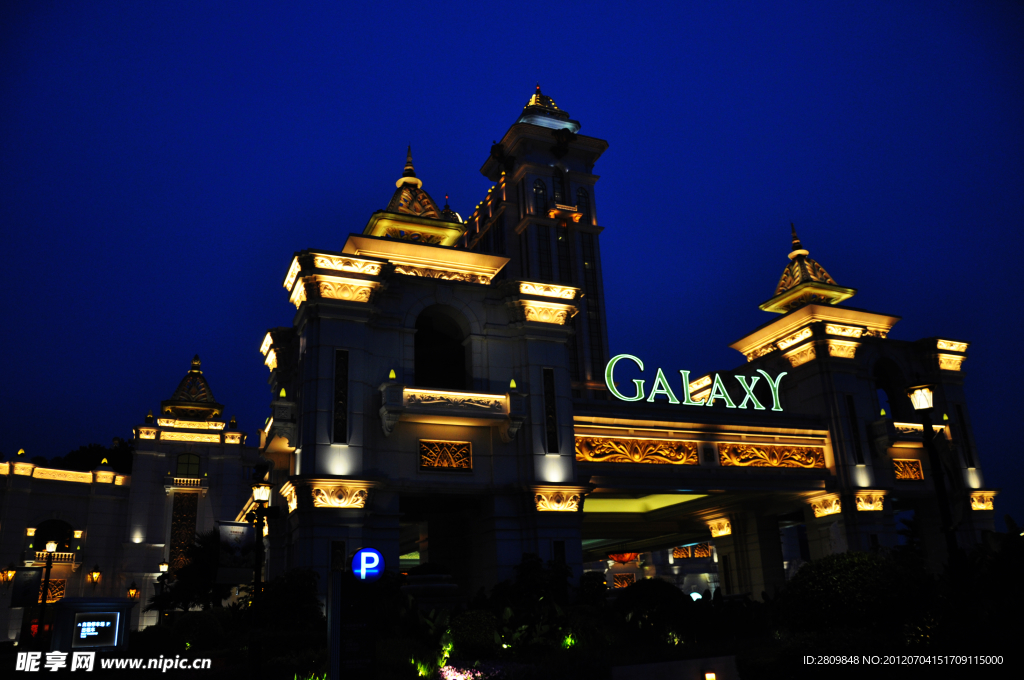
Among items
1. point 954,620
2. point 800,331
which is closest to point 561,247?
point 800,331

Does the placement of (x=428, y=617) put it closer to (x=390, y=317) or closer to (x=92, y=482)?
(x=390, y=317)

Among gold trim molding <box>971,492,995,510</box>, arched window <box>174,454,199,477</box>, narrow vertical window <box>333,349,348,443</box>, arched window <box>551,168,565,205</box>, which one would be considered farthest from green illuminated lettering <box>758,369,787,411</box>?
arched window <box>551,168,565,205</box>

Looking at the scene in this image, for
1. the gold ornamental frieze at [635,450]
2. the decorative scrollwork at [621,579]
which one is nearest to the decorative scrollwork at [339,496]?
the gold ornamental frieze at [635,450]

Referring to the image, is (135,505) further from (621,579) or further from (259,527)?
(621,579)

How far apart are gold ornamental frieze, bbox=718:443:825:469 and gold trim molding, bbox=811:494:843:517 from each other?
4.42 feet

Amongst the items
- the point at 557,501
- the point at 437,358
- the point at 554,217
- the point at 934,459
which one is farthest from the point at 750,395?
the point at 554,217

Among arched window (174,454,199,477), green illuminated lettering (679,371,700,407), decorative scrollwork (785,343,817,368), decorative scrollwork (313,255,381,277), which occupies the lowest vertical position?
green illuminated lettering (679,371,700,407)

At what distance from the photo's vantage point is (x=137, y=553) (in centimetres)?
4881

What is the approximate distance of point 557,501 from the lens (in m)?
25.7

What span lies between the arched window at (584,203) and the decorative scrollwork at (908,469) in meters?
A: 43.1

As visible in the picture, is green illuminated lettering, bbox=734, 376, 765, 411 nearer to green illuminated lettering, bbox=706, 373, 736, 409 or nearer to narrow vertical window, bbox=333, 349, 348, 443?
green illuminated lettering, bbox=706, 373, 736, 409

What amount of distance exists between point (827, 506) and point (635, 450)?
379 inches

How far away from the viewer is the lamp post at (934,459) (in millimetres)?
12832

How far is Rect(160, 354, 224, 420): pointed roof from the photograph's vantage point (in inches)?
2099
